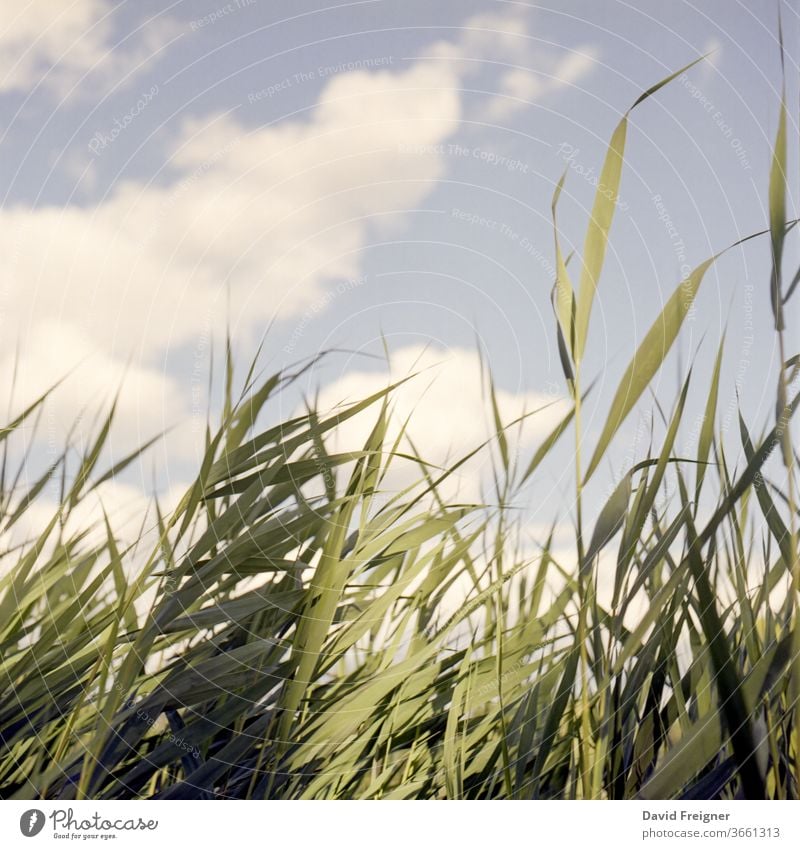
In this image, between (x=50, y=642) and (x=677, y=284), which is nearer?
(x=50, y=642)

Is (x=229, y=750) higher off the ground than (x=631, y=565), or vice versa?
(x=631, y=565)

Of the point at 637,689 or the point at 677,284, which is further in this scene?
the point at 677,284

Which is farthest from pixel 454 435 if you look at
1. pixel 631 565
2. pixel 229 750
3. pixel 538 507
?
pixel 229 750

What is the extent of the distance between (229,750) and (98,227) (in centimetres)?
58

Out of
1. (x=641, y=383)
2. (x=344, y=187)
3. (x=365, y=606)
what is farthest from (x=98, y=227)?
(x=641, y=383)

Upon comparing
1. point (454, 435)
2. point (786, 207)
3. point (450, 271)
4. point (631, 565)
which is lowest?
point (631, 565)

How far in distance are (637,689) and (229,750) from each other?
0.39 meters

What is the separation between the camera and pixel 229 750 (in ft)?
2.41

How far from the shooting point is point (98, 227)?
33.9 inches
